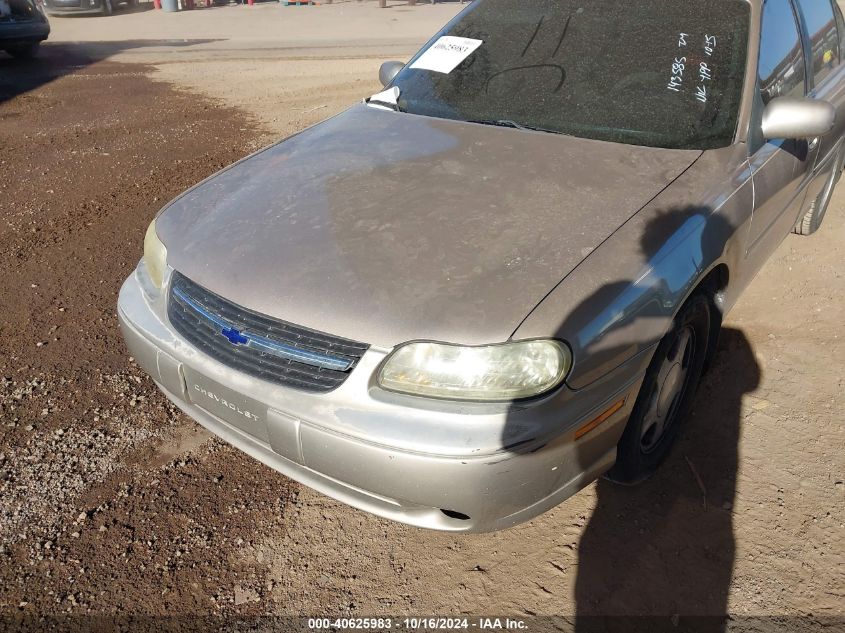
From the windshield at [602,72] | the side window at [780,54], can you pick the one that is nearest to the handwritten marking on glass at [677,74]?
the windshield at [602,72]

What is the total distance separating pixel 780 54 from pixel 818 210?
1.78 meters

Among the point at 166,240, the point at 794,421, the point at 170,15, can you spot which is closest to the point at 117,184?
the point at 166,240

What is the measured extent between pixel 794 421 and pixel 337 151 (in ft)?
7.50

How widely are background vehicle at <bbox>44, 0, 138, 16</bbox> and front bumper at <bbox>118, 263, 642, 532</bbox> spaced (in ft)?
68.5

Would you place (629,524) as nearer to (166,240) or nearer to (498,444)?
(498,444)

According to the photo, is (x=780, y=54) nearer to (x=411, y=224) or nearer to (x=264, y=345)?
(x=411, y=224)

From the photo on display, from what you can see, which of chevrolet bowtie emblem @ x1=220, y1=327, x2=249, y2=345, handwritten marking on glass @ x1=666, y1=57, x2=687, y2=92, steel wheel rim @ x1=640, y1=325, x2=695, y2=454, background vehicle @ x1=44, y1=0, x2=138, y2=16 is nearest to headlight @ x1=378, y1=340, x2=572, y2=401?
chevrolet bowtie emblem @ x1=220, y1=327, x2=249, y2=345

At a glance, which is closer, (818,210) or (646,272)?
(646,272)

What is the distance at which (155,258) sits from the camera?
2555 mm

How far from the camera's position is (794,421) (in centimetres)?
296

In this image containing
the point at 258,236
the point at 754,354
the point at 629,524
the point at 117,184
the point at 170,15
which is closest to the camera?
the point at 258,236

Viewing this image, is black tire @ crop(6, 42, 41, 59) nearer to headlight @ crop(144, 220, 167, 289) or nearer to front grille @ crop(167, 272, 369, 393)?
headlight @ crop(144, 220, 167, 289)

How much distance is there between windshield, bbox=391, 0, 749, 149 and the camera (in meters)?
2.74

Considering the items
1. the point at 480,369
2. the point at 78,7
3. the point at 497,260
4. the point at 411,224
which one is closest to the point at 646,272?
the point at 497,260
